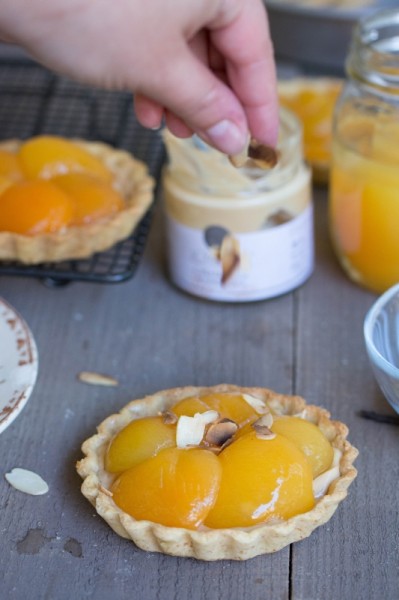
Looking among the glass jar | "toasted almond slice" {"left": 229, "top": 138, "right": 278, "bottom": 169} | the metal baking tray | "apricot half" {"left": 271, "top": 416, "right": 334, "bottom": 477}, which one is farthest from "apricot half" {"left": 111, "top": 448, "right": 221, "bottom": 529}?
the metal baking tray

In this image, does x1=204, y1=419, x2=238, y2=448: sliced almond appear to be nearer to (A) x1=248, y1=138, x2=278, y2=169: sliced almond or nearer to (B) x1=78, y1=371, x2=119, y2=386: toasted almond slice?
(B) x1=78, y1=371, x2=119, y2=386: toasted almond slice

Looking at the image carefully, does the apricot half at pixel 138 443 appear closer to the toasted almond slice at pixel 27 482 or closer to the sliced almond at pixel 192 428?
the sliced almond at pixel 192 428

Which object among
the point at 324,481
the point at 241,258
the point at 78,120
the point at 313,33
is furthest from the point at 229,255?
the point at 313,33

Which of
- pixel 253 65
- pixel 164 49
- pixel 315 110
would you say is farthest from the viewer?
pixel 315 110

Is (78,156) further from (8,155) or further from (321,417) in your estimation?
(321,417)

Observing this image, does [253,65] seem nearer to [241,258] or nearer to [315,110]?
[241,258]

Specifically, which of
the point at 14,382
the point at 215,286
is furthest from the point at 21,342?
the point at 215,286
